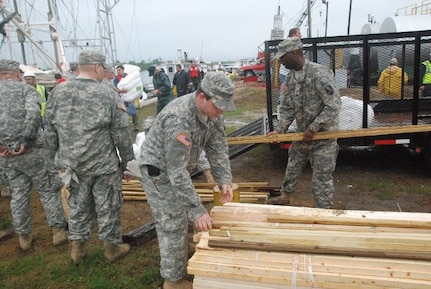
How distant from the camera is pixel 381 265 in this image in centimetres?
183

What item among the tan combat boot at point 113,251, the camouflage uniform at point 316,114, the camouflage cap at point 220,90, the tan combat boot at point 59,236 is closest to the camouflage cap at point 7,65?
the tan combat boot at point 59,236

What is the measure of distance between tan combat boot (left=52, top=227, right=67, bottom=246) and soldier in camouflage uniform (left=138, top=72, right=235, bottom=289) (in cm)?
182

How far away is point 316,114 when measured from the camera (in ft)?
12.6

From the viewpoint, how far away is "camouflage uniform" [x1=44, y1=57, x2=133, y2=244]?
10.2 ft

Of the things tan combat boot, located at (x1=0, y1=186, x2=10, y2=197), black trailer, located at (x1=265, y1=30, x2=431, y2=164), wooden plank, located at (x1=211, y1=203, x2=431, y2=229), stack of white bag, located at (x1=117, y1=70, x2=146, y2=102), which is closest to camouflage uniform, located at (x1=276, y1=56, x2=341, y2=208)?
black trailer, located at (x1=265, y1=30, x2=431, y2=164)

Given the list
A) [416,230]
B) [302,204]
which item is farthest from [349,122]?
[416,230]

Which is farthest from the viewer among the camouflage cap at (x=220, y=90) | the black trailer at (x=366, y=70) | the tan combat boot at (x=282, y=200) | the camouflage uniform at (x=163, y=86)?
the camouflage uniform at (x=163, y=86)

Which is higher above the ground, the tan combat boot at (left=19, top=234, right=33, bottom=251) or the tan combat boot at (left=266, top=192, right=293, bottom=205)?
the tan combat boot at (left=266, top=192, right=293, bottom=205)

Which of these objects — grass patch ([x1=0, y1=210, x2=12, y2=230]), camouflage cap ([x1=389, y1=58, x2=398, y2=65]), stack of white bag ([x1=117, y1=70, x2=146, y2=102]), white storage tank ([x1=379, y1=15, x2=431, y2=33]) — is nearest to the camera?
grass patch ([x1=0, y1=210, x2=12, y2=230])

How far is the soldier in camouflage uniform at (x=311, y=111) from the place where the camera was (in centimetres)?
361

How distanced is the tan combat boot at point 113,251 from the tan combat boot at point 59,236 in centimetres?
76

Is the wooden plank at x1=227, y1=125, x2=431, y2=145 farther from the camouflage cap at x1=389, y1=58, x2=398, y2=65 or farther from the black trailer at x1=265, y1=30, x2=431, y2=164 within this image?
the camouflage cap at x1=389, y1=58, x2=398, y2=65

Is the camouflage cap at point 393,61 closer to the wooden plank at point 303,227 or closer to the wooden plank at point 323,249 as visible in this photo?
the wooden plank at point 303,227

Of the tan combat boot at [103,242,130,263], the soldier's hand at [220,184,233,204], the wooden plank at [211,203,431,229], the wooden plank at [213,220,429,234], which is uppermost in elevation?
the soldier's hand at [220,184,233,204]
